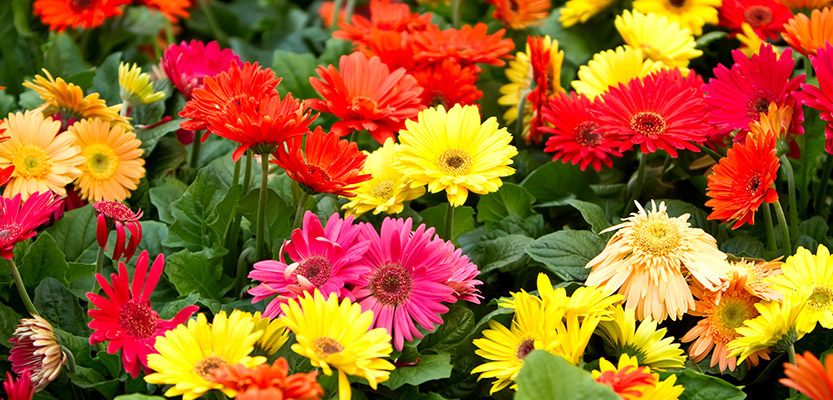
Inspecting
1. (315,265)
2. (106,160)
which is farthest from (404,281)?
(106,160)

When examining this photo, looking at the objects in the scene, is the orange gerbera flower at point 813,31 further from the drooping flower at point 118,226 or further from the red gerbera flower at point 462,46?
the drooping flower at point 118,226

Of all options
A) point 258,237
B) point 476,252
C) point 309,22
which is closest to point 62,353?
point 258,237

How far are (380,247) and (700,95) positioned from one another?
54 cm

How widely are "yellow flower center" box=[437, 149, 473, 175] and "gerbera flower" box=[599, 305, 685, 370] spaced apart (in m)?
0.25

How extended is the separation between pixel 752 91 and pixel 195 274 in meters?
0.80

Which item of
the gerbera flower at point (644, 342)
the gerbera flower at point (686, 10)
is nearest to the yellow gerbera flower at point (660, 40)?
the gerbera flower at point (686, 10)

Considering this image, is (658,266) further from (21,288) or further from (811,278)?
(21,288)

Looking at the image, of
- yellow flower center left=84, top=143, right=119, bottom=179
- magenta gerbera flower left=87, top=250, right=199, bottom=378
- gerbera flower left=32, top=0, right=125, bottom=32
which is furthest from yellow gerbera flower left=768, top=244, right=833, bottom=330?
gerbera flower left=32, top=0, right=125, bottom=32

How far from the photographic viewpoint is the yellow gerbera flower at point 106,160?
1.17 meters

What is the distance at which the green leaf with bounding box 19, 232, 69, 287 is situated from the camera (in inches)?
41.3

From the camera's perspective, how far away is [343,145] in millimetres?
958

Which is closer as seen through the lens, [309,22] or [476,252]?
[476,252]

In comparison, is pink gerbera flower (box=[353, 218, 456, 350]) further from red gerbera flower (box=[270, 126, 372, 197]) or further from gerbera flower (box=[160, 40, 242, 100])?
gerbera flower (box=[160, 40, 242, 100])

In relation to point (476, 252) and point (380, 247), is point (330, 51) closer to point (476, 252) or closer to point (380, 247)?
point (476, 252)
